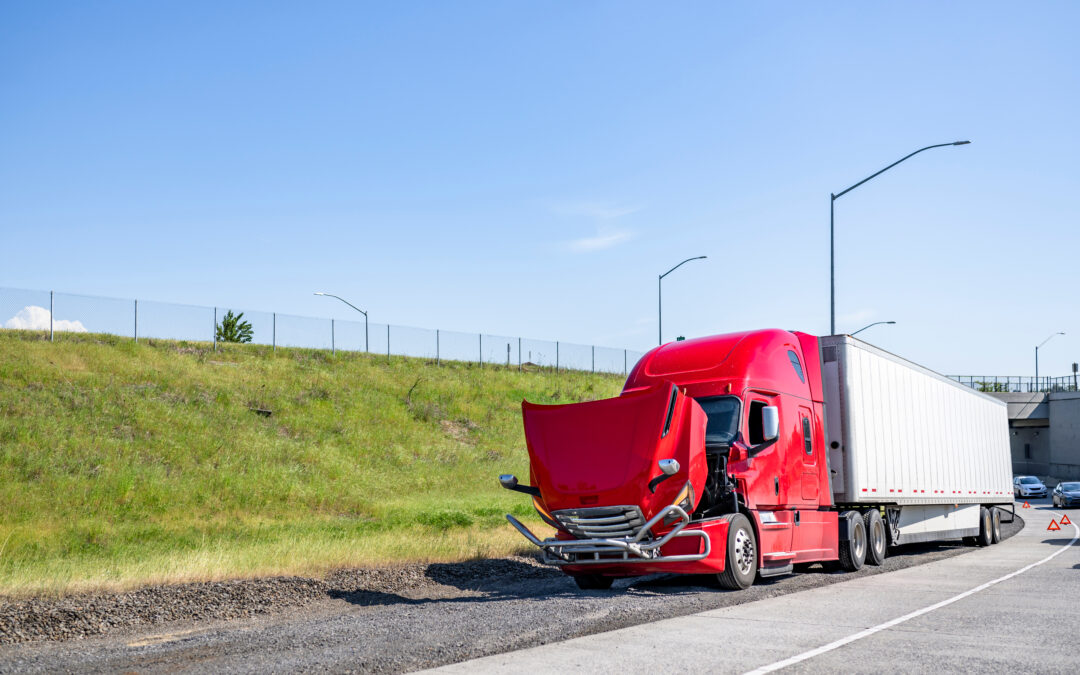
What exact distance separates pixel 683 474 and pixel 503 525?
1461 centimetres

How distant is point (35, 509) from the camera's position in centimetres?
2542

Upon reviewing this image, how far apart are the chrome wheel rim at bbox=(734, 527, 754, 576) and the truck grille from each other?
1549mm

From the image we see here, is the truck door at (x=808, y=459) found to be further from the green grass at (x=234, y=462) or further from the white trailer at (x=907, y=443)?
the green grass at (x=234, y=462)

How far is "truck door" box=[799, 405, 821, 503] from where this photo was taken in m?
14.5

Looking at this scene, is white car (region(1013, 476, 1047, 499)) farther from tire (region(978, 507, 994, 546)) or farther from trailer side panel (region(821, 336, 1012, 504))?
tire (region(978, 507, 994, 546))

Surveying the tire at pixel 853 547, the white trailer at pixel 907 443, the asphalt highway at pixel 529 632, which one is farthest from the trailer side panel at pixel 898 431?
the asphalt highway at pixel 529 632

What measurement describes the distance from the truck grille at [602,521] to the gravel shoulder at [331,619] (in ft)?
2.69

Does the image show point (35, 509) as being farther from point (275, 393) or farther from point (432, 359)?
point (432, 359)

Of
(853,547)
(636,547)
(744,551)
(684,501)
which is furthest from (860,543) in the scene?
(636,547)

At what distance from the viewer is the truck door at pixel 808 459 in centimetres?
1450

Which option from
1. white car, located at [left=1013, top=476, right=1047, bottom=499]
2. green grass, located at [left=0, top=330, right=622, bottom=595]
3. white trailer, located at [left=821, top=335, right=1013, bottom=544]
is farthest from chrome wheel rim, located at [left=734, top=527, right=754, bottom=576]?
white car, located at [left=1013, top=476, right=1047, bottom=499]

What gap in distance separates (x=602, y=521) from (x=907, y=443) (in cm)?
916

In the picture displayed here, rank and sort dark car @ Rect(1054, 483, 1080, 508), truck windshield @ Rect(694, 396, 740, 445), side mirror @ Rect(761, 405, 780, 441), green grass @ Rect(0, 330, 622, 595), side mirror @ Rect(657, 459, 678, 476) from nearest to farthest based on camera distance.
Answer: side mirror @ Rect(657, 459, 678, 476)
side mirror @ Rect(761, 405, 780, 441)
truck windshield @ Rect(694, 396, 740, 445)
green grass @ Rect(0, 330, 622, 595)
dark car @ Rect(1054, 483, 1080, 508)

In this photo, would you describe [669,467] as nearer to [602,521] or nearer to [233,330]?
[602,521]
